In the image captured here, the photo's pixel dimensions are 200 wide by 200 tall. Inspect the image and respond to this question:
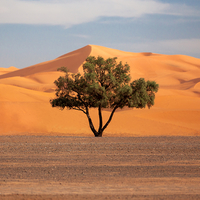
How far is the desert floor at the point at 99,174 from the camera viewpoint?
7.27m

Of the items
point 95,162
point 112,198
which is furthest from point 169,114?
point 112,198

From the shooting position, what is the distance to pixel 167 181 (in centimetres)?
845

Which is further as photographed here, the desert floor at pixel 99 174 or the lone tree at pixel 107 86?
the lone tree at pixel 107 86

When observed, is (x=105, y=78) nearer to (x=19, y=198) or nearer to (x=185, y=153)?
(x=185, y=153)

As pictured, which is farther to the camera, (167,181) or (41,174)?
(41,174)

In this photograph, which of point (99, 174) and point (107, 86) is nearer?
point (99, 174)

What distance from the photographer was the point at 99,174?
927cm

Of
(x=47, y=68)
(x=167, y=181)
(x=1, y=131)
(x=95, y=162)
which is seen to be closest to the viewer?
(x=167, y=181)

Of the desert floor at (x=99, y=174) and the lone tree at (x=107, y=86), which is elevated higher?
the lone tree at (x=107, y=86)

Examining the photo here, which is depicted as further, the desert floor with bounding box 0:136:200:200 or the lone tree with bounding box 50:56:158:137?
the lone tree with bounding box 50:56:158:137

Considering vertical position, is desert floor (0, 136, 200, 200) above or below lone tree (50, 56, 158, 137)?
below

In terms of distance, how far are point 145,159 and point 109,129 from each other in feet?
63.9

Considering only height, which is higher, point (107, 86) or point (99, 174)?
point (107, 86)

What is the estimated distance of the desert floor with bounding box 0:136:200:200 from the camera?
7.27m
